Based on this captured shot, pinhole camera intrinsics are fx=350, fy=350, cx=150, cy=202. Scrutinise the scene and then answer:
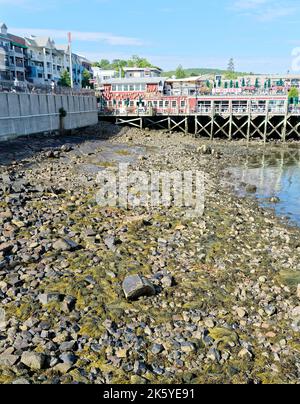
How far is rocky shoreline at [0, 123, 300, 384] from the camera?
632 centimetres

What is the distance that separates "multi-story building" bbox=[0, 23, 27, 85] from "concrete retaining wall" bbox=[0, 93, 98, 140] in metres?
27.9

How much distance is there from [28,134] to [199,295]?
25589 mm

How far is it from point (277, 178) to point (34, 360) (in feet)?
78.6

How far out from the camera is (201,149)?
34000 mm

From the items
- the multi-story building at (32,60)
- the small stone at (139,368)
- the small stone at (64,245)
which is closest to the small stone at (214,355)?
the small stone at (139,368)

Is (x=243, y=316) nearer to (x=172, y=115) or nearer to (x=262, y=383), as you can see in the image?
(x=262, y=383)

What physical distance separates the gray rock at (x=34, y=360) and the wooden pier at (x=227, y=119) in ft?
139

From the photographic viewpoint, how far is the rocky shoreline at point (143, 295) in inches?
249

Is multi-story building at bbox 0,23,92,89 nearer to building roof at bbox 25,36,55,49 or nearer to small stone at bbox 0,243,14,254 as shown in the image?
building roof at bbox 25,36,55,49

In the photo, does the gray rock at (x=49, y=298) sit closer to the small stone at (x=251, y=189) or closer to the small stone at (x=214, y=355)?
the small stone at (x=214, y=355)

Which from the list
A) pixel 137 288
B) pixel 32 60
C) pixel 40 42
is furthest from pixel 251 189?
→ pixel 40 42

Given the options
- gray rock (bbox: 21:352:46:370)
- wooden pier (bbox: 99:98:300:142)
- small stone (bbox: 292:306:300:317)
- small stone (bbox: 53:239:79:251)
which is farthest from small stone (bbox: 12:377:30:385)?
wooden pier (bbox: 99:98:300:142)

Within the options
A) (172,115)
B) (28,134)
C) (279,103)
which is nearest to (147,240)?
(28,134)

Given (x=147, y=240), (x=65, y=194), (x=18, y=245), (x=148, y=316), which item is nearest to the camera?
(x=148, y=316)
